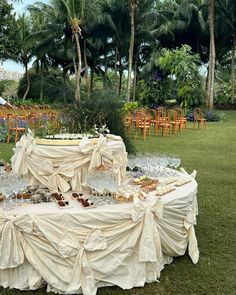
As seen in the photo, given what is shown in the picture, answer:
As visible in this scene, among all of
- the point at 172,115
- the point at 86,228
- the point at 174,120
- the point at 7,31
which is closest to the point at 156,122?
the point at 174,120

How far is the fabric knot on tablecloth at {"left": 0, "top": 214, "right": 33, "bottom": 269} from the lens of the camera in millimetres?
2818

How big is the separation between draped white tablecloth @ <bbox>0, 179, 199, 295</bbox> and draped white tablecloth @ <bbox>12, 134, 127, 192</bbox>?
0.44 meters

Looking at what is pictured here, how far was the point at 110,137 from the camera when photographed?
151 inches

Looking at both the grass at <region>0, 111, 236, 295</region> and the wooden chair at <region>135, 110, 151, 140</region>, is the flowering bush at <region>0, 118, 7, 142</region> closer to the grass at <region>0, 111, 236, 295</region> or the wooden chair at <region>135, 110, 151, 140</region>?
the grass at <region>0, 111, 236, 295</region>

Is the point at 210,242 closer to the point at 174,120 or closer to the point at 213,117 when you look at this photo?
the point at 174,120

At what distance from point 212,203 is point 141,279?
90.9 inches

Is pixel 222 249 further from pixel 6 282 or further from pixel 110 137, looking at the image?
pixel 6 282

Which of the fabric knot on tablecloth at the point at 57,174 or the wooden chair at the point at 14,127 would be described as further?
the wooden chair at the point at 14,127

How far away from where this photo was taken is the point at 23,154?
3.52 m

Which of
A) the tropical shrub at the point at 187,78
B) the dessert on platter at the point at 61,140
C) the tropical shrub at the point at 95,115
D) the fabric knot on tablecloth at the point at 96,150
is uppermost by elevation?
the tropical shrub at the point at 187,78

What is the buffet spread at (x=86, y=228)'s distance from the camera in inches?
112

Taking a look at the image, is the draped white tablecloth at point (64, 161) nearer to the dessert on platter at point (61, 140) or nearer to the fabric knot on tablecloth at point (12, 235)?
the dessert on platter at point (61, 140)

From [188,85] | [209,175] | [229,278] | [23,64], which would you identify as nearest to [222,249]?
[229,278]

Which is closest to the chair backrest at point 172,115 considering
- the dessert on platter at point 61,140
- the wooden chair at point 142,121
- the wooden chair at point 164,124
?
the wooden chair at point 164,124
